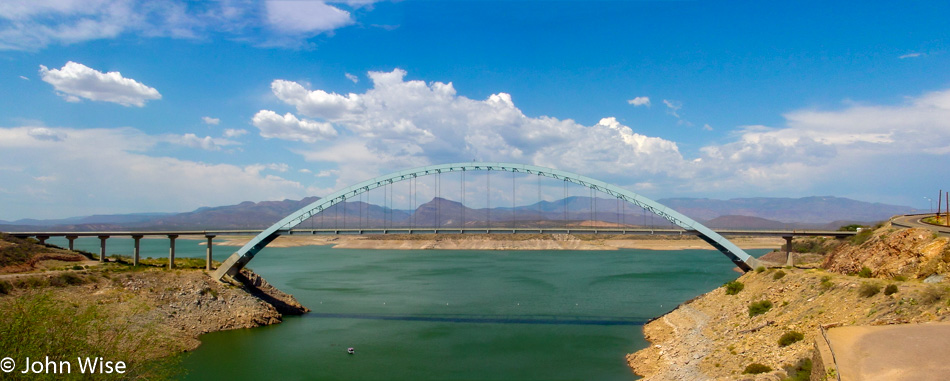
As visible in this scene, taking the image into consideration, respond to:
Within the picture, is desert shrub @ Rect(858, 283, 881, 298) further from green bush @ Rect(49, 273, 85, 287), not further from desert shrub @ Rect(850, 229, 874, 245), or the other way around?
green bush @ Rect(49, 273, 85, 287)

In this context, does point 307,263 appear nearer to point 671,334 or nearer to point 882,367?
point 671,334

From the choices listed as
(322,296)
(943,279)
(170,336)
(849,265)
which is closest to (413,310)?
(322,296)

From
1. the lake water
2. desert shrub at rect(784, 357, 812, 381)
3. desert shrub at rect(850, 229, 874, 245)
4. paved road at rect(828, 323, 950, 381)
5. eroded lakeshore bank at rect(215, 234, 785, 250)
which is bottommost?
the lake water

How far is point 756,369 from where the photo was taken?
56.0ft

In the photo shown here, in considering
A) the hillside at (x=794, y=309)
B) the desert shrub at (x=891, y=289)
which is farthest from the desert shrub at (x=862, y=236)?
the desert shrub at (x=891, y=289)

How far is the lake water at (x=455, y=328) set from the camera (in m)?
24.5

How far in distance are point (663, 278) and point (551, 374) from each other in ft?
125

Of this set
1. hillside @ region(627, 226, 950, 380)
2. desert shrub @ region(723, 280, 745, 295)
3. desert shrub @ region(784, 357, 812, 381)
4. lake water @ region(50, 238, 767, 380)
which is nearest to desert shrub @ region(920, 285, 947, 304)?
hillside @ region(627, 226, 950, 380)

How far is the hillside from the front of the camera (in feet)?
57.2

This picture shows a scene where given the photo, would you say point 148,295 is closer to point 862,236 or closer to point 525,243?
point 862,236

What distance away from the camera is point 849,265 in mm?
26609

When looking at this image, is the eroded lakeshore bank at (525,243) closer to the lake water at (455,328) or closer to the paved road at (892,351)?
the lake water at (455,328)

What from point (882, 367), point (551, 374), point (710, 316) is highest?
point (882, 367)

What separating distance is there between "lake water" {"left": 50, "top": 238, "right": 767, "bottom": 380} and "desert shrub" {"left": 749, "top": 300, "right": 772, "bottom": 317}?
5.80 metres
